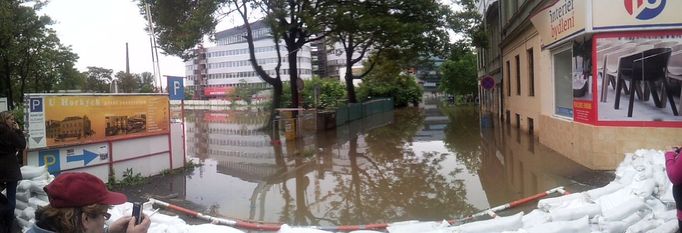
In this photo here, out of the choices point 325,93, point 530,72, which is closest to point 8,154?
point 530,72

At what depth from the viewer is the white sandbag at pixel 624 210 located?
4820 mm

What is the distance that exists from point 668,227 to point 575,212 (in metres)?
0.78

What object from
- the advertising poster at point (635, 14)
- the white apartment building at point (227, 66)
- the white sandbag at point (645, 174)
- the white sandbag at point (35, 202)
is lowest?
the white sandbag at point (35, 202)

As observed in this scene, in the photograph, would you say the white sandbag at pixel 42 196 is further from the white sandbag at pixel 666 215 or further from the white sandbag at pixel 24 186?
the white sandbag at pixel 666 215

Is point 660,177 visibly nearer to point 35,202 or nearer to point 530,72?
point 35,202

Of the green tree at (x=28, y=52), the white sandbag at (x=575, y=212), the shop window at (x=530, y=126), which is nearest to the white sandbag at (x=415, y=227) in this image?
the white sandbag at (x=575, y=212)

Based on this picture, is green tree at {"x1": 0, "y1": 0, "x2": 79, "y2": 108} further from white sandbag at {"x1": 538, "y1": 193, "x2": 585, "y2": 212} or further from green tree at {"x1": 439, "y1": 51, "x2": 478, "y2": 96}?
green tree at {"x1": 439, "y1": 51, "x2": 478, "y2": 96}

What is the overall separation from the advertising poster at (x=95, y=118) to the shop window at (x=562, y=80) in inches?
339

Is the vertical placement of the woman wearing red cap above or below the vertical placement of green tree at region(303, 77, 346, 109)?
below

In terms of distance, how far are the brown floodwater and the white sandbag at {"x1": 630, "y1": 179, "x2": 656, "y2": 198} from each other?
1723mm

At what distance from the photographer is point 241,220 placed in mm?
6637

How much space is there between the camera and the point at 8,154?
5195mm

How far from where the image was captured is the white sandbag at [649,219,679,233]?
4.33 metres

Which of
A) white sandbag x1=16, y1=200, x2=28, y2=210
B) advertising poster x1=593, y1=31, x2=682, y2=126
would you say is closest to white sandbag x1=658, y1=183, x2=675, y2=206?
advertising poster x1=593, y1=31, x2=682, y2=126
